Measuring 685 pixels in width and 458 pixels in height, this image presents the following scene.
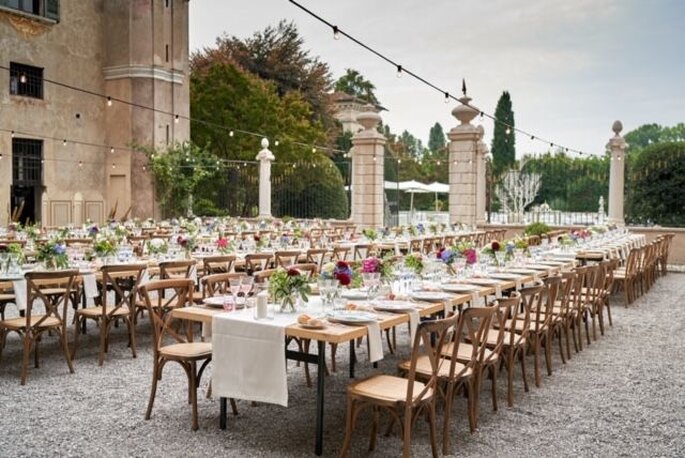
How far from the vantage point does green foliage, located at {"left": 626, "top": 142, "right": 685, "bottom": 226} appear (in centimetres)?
1783

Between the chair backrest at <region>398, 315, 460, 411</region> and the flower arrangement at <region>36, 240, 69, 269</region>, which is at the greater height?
the flower arrangement at <region>36, 240, 69, 269</region>

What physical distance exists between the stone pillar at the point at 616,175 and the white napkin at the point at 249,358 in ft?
45.2

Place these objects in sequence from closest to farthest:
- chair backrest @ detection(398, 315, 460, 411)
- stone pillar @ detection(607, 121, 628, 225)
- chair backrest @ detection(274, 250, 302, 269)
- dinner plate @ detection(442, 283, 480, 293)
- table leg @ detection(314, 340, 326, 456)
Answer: chair backrest @ detection(398, 315, 460, 411)
table leg @ detection(314, 340, 326, 456)
dinner plate @ detection(442, 283, 480, 293)
chair backrest @ detection(274, 250, 302, 269)
stone pillar @ detection(607, 121, 628, 225)

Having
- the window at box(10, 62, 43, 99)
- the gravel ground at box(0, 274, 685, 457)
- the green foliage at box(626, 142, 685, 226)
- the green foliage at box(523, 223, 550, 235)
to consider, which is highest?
the window at box(10, 62, 43, 99)

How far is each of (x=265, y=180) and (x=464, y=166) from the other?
5.93 meters

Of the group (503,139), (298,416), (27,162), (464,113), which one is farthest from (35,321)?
(503,139)

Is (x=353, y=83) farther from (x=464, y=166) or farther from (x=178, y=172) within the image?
(x=464, y=166)

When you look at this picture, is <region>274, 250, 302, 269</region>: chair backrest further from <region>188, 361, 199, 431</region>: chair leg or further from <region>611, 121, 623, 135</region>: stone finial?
<region>611, 121, 623, 135</region>: stone finial

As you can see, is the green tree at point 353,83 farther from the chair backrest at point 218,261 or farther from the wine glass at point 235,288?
the wine glass at point 235,288

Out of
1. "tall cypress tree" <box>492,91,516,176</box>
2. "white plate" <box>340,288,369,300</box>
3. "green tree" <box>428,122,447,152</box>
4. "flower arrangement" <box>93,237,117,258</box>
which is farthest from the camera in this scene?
"green tree" <box>428,122,447,152</box>

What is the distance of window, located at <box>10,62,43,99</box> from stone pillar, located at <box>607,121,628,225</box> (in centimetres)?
1738

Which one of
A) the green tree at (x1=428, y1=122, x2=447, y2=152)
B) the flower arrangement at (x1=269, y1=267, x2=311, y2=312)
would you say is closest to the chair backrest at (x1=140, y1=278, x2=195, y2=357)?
the flower arrangement at (x1=269, y1=267, x2=311, y2=312)

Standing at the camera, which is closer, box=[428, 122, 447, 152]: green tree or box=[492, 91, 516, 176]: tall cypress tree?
box=[492, 91, 516, 176]: tall cypress tree

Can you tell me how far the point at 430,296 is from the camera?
5.37 metres
